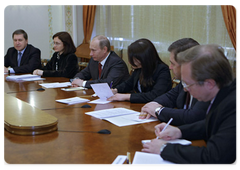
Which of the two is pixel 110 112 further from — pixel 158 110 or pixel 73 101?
pixel 73 101

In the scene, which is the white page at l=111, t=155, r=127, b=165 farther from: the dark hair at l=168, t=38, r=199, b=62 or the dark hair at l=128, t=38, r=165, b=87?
the dark hair at l=128, t=38, r=165, b=87

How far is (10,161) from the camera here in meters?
1.67

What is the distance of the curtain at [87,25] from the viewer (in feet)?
→ 25.4

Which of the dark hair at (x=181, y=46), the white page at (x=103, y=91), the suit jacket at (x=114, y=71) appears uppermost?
the dark hair at (x=181, y=46)

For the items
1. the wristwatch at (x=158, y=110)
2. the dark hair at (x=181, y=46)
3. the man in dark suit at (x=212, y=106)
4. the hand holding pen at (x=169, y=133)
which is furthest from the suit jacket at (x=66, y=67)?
the man in dark suit at (x=212, y=106)

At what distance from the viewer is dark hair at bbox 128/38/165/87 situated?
3.32 m

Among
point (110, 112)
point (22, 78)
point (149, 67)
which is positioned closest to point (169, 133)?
point (110, 112)

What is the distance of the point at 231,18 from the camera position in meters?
4.88

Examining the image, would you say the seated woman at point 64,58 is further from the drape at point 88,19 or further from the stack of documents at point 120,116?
the stack of documents at point 120,116

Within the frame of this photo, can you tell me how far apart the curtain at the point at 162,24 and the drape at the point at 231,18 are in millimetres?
161

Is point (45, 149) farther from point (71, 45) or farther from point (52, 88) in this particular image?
point (71, 45)

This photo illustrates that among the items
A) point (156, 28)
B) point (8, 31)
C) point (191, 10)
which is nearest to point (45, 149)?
point (191, 10)

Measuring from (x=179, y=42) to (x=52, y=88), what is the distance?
6.28 feet

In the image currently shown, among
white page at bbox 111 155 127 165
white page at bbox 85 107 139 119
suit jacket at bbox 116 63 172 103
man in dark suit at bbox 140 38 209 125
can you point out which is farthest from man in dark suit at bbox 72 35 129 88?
white page at bbox 111 155 127 165
